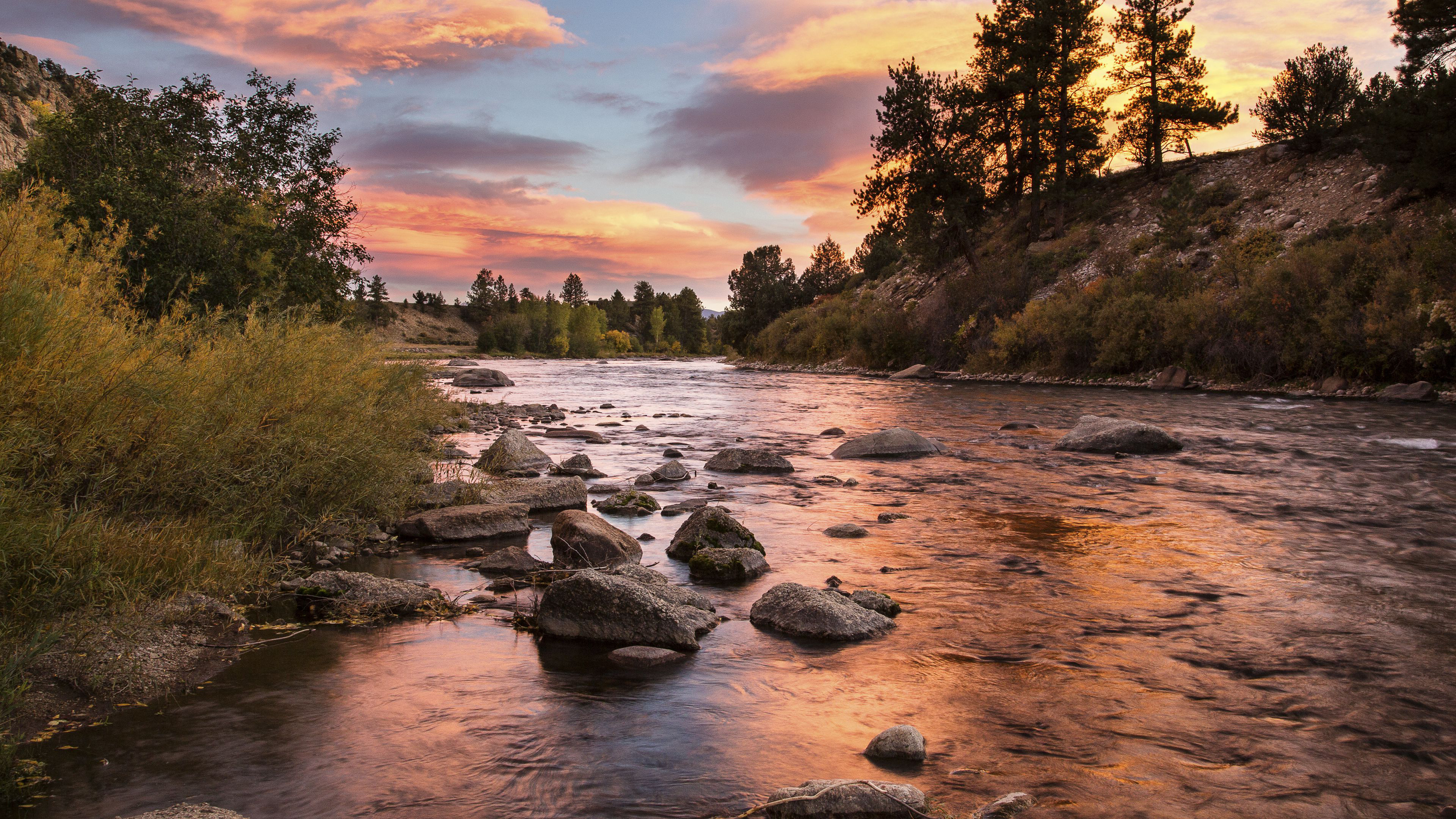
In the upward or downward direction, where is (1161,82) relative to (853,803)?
upward

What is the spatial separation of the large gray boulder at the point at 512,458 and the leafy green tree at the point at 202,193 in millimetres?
4385

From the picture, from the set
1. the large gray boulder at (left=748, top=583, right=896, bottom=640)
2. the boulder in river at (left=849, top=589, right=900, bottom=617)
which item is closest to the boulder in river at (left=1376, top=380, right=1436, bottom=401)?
the boulder in river at (left=849, top=589, right=900, bottom=617)

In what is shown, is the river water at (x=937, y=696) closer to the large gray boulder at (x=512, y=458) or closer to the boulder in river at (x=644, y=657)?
the boulder in river at (x=644, y=657)

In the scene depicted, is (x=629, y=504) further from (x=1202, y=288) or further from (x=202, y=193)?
(x=1202, y=288)

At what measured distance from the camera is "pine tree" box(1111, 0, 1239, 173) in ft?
168

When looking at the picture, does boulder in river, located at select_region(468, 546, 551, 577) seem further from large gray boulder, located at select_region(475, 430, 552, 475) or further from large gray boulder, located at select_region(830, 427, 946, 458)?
large gray boulder, located at select_region(830, 427, 946, 458)

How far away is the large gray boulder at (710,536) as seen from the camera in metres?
9.08

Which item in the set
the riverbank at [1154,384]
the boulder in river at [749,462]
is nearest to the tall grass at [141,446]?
the boulder in river at [749,462]

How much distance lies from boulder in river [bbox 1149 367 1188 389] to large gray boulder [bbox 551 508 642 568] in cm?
3265

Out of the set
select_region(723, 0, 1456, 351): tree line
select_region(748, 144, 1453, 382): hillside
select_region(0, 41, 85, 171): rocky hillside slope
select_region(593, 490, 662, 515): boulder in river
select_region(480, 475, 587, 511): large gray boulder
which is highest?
select_region(0, 41, 85, 171): rocky hillside slope

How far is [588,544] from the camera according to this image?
8461mm

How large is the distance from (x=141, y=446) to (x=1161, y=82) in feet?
204

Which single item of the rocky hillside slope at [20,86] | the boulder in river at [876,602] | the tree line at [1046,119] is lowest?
the boulder in river at [876,602]

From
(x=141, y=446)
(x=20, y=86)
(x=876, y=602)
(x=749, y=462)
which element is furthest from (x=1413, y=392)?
(x=20, y=86)
